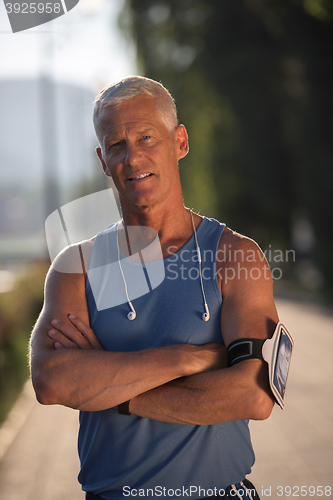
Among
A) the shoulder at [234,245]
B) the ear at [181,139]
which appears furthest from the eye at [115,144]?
the shoulder at [234,245]

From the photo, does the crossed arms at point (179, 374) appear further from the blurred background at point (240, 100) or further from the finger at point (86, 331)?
the blurred background at point (240, 100)

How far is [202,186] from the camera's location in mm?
18641

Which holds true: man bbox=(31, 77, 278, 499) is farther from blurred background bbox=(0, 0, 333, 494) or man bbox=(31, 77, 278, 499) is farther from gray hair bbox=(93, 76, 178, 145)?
blurred background bbox=(0, 0, 333, 494)

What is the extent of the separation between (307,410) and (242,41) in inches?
479

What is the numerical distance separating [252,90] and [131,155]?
15.6 meters

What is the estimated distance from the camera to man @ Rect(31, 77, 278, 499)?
2.04 metres

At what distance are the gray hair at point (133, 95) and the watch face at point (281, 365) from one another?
998 mm

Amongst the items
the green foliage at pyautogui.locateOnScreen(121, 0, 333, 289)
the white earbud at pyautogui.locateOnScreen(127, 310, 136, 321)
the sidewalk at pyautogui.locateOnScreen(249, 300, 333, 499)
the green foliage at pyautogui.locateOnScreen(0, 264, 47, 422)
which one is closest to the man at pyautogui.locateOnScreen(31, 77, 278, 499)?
the white earbud at pyautogui.locateOnScreen(127, 310, 136, 321)

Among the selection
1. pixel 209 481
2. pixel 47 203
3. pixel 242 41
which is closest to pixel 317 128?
pixel 242 41

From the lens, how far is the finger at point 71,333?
220 centimetres

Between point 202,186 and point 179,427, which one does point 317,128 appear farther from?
point 179,427

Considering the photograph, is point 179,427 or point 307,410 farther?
point 307,410

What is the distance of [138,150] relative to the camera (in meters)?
2.23

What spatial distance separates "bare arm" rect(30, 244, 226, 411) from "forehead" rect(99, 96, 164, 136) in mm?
869
